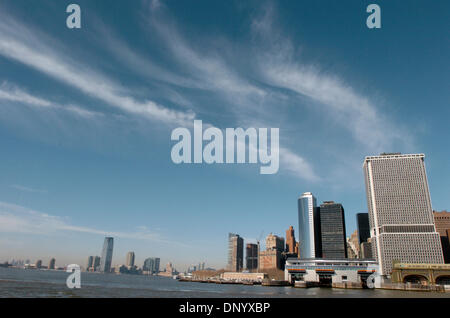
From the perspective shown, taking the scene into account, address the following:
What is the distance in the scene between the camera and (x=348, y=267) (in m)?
172
